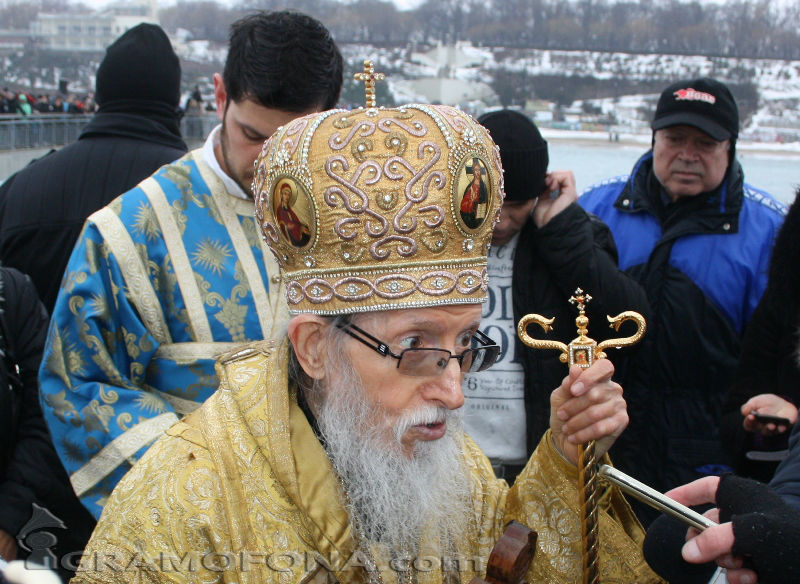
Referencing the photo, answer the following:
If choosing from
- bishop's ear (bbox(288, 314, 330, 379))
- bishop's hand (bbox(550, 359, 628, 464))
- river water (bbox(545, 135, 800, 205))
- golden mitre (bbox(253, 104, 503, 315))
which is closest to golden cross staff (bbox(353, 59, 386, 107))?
golden mitre (bbox(253, 104, 503, 315))

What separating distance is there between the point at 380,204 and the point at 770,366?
178 centimetres

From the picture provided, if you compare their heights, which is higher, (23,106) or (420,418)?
(420,418)

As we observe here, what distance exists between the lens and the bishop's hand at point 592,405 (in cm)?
166

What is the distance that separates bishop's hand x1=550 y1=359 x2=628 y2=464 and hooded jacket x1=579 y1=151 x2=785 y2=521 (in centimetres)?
171

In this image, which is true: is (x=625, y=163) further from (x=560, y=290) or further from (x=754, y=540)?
(x=754, y=540)

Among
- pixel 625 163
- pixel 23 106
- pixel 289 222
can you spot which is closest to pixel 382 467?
pixel 289 222

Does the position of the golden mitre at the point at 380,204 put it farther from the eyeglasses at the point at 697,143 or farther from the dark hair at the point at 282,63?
the eyeglasses at the point at 697,143

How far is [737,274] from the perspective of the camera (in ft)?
11.0

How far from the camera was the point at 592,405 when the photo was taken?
167 centimetres

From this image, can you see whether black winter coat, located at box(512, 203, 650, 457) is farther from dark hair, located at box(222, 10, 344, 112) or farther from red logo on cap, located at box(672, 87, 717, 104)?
dark hair, located at box(222, 10, 344, 112)

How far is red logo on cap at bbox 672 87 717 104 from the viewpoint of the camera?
353 cm

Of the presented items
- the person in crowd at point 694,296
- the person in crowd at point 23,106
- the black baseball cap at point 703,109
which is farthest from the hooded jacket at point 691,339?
the person in crowd at point 23,106

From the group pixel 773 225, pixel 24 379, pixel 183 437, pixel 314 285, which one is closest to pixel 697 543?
pixel 314 285

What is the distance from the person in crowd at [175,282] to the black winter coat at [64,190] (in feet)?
2.65
